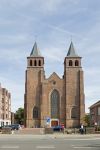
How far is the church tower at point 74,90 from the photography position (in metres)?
116

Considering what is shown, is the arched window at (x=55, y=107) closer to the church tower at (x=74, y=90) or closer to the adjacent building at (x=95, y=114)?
the church tower at (x=74, y=90)

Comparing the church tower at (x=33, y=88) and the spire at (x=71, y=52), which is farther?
the spire at (x=71, y=52)

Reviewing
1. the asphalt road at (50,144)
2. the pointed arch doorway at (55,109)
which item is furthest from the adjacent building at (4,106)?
the asphalt road at (50,144)

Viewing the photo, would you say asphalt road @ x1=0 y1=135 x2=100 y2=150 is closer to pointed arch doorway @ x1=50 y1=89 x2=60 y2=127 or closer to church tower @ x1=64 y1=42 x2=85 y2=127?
church tower @ x1=64 y1=42 x2=85 y2=127

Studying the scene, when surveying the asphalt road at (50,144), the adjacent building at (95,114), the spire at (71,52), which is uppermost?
the spire at (71,52)

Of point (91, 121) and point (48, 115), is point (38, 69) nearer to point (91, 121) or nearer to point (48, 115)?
point (48, 115)

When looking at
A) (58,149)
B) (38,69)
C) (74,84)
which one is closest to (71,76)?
(74,84)

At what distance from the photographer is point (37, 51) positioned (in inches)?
4872

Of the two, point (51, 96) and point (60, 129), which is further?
point (51, 96)

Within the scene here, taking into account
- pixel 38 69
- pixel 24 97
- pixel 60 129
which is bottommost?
pixel 60 129

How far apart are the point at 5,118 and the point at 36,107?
34.8 meters

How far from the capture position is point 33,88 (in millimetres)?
118688

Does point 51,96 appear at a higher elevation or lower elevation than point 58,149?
higher

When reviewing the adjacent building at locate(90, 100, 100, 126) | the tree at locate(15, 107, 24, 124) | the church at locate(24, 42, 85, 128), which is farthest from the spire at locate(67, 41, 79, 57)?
the tree at locate(15, 107, 24, 124)
